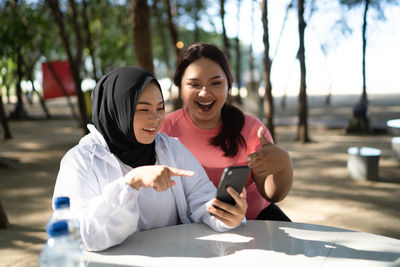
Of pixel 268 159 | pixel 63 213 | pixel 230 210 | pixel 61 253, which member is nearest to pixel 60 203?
pixel 63 213

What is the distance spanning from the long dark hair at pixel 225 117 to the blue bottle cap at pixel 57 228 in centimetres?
166

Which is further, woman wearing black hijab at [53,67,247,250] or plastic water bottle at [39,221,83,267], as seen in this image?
woman wearing black hijab at [53,67,247,250]

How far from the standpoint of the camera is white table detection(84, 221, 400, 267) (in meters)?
1.61

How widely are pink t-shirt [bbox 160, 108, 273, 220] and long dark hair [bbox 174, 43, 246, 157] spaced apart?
4cm

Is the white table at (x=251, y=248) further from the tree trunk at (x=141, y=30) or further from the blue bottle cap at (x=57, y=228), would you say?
the tree trunk at (x=141, y=30)

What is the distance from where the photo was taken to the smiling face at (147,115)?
1834 mm

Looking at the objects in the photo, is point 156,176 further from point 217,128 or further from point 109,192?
point 217,128

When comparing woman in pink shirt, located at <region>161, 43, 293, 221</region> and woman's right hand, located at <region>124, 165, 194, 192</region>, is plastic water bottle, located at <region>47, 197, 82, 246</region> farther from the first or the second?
woman in pink shirt, located at <region>161, 43, 293, 221</region>

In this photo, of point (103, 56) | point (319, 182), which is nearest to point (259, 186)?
point (319, 182)

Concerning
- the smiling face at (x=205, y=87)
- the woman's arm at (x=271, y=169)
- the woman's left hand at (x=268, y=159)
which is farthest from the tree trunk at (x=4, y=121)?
the woman's left hand at (x=268, y=159)

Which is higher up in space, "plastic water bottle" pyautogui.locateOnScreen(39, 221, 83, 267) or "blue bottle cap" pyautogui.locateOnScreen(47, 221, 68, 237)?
"blue bottle cap" pyautogui.locateOnScreen(47, 221, 68, 237)

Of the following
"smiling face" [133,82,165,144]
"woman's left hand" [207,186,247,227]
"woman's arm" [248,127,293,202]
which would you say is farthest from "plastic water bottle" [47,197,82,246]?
"woman's arm" [248,127,293,202]

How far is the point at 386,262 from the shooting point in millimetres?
1580

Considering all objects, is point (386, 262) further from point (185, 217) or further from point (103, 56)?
point (103, 56)
